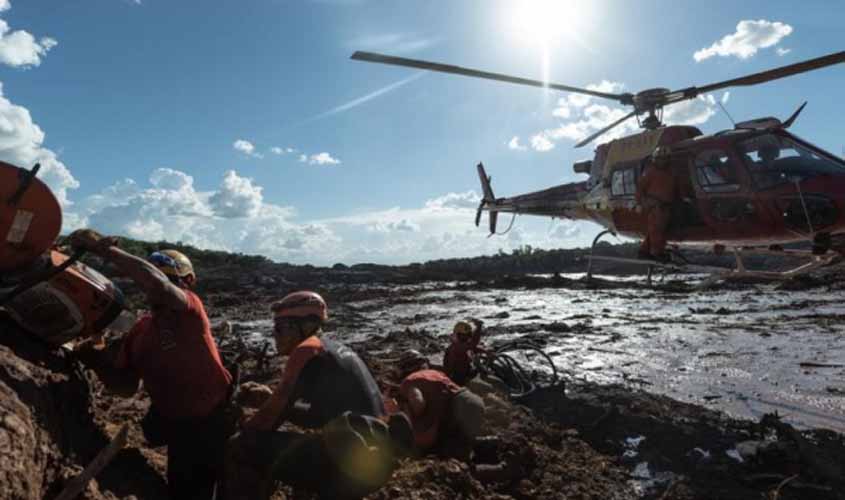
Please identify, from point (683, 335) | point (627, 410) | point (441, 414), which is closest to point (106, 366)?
point (441, 414)

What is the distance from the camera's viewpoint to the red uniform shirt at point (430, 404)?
15.2 ft

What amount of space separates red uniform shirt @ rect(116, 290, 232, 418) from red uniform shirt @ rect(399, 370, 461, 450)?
70.9 inches

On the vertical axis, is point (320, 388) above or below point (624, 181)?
below

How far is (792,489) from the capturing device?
4398 millimetres

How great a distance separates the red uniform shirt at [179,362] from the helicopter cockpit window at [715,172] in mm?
7908

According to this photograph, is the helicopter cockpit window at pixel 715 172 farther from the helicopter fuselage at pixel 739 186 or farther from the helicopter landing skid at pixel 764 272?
the helicopter landing skid at pixel 764 272

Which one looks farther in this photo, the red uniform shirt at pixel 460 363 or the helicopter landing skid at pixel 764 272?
the helicopter landing skid at pixel 764 272

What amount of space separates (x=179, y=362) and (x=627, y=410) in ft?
16.5

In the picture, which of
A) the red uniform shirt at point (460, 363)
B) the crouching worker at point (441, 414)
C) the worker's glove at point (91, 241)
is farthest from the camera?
the red uniform shirt at point (460, 363)

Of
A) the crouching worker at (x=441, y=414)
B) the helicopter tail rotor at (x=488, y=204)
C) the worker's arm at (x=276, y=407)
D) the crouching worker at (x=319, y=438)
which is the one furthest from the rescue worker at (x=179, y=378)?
the helicopter tail rotor at (x=488, y=204)

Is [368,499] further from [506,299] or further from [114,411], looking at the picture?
[506,299]

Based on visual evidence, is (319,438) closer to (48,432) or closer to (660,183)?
(48,432)

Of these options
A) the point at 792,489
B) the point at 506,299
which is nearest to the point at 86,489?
the point at 792,489

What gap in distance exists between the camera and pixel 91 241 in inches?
121
